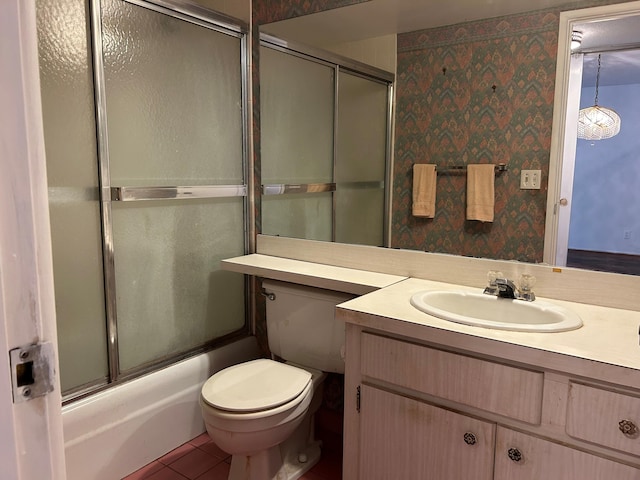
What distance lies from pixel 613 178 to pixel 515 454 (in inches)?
36.7

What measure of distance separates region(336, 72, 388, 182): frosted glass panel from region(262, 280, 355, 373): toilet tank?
577 mm

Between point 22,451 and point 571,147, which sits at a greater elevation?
point 571,147

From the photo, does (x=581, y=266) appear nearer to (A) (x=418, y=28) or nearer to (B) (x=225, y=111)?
(A) (x=418, y=28)

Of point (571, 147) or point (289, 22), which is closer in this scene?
point (571, 147)

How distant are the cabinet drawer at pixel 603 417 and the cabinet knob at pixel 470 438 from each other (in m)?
0.25

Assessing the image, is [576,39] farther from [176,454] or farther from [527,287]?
[176,454]

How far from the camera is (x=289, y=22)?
2.32 metres

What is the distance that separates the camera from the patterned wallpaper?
1.68 meters

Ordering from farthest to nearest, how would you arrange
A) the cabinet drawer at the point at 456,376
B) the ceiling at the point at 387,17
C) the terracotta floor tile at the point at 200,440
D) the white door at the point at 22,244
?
the terracotta floor tile at the point at 200,440 < the ceiling at the point at 387,17 < the cabinet drawer at the point at 456,376 < the white door at the point at 22,244

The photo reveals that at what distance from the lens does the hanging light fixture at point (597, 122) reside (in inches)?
60.9

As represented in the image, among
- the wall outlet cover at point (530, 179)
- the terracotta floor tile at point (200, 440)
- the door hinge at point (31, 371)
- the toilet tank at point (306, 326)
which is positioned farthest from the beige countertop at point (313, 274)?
the door hinge at point (31, 371)

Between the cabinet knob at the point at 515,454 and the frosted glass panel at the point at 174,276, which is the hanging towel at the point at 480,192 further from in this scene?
the frosted glass panel at the point at 174,276

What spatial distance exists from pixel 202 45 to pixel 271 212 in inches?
33.4

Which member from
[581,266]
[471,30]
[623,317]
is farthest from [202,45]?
[623,317]
